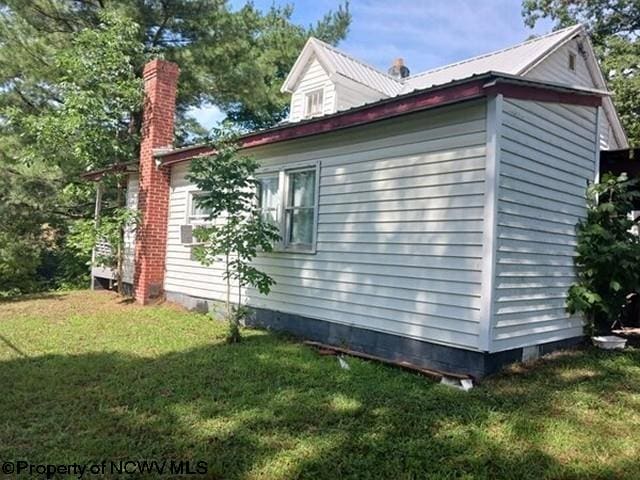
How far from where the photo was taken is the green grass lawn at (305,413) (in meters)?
3.11

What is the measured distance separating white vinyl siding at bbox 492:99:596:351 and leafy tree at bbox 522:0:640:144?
35.6 feet

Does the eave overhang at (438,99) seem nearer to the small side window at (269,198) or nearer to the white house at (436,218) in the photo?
the white house at (436,218)

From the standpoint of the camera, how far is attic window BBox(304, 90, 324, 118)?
1161cm

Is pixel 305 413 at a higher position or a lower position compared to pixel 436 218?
lower

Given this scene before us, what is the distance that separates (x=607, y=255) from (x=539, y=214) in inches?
51.5

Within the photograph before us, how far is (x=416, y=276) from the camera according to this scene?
525 centimetres

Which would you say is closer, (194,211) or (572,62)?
(194,211)

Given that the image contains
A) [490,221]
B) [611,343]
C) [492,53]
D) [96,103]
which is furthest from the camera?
[492,53]

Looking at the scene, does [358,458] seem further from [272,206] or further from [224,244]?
[272,206]

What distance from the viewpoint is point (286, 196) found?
707 centimetres

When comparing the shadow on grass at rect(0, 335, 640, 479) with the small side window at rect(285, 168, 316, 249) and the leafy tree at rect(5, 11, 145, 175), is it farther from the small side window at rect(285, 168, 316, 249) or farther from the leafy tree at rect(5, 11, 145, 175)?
the leafy tree at rect(5, 11, 145, 175)

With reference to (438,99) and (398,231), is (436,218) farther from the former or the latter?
(438,99)

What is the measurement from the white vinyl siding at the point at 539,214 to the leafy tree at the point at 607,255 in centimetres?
16

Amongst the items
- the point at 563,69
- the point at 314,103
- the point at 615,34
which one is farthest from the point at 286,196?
the point at 615,34
